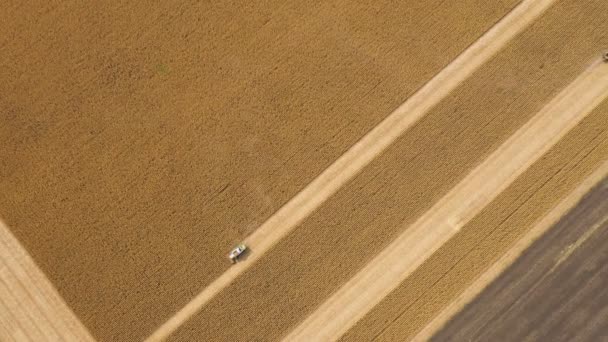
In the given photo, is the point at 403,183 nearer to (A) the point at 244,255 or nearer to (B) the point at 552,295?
(A) the point at 244,255

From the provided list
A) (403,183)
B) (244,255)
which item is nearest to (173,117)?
(244,255)

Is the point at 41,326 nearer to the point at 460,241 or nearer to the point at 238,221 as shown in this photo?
the point at 238,221

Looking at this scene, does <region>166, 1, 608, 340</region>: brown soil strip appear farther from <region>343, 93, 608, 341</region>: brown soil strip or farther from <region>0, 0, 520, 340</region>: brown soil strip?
<region>343, 93, 608, 341</region>: brown soil strip

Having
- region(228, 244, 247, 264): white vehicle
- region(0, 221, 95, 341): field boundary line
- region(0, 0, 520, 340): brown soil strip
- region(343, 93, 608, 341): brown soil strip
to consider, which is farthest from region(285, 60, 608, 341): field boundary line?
region(0, 221, 95, 341): field boundary line

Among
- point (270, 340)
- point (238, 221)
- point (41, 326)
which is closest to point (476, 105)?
point (238, 221)

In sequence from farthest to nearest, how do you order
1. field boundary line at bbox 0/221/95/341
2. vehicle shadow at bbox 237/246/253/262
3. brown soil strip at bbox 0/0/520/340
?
1. vehicle shadow at bbox 237/246/253/262
2. brown soil strip at bbox 0/0/520/340
3. field boundary line at bbox 0/221/95/341

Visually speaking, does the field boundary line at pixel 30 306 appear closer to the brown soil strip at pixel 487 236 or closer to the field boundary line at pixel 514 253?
the brown soil strip at pixel 487 236

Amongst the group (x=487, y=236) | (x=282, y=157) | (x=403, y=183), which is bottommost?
(x=487, y=236)
